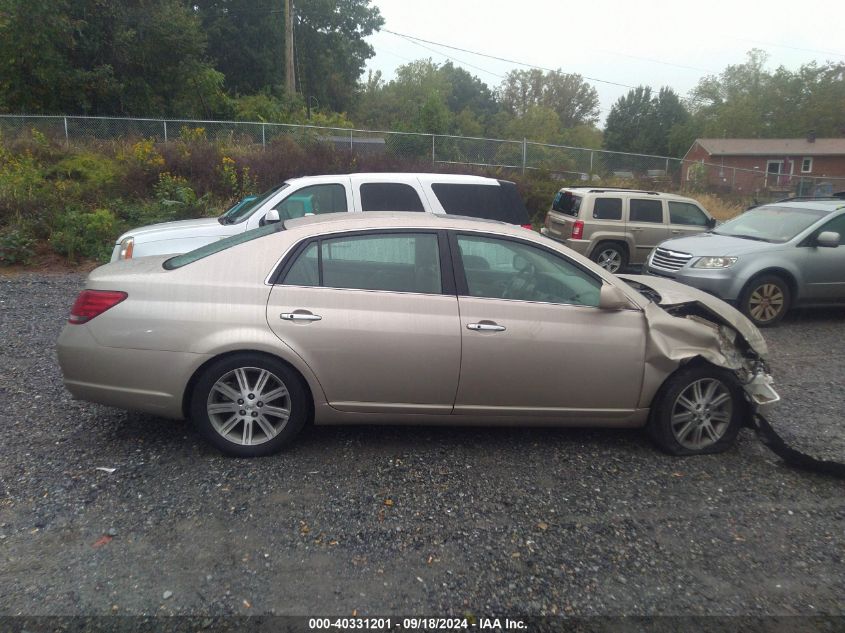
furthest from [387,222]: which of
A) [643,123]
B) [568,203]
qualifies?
[643,123]

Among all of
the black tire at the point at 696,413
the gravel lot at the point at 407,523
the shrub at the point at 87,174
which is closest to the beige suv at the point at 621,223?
the gravel lot at the point at 407,523

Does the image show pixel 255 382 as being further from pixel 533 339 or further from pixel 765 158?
pixel 765 158

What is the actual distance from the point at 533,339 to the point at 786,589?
6.35 ft

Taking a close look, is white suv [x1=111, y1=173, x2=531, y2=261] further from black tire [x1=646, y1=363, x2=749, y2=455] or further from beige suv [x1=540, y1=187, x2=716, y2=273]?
beige suv [x1=540, y1=187, x2=716, y2=273]

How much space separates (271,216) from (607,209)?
7.74 meters

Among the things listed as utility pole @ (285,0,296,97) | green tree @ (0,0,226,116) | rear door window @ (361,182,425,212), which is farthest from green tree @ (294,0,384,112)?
rear door window @ (361,182,425,212)

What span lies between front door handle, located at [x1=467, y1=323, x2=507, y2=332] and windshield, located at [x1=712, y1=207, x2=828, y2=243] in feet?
21.0

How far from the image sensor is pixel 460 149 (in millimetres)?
21312

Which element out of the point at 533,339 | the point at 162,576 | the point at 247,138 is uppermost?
the point at 247,138

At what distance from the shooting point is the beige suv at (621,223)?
13.3 meters

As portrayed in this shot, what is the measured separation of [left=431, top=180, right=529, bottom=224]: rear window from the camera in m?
8.18

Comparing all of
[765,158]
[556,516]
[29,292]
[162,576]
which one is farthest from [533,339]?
[765,158]

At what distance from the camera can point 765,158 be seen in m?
50.4

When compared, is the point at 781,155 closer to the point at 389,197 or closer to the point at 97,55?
the point at 97,55
